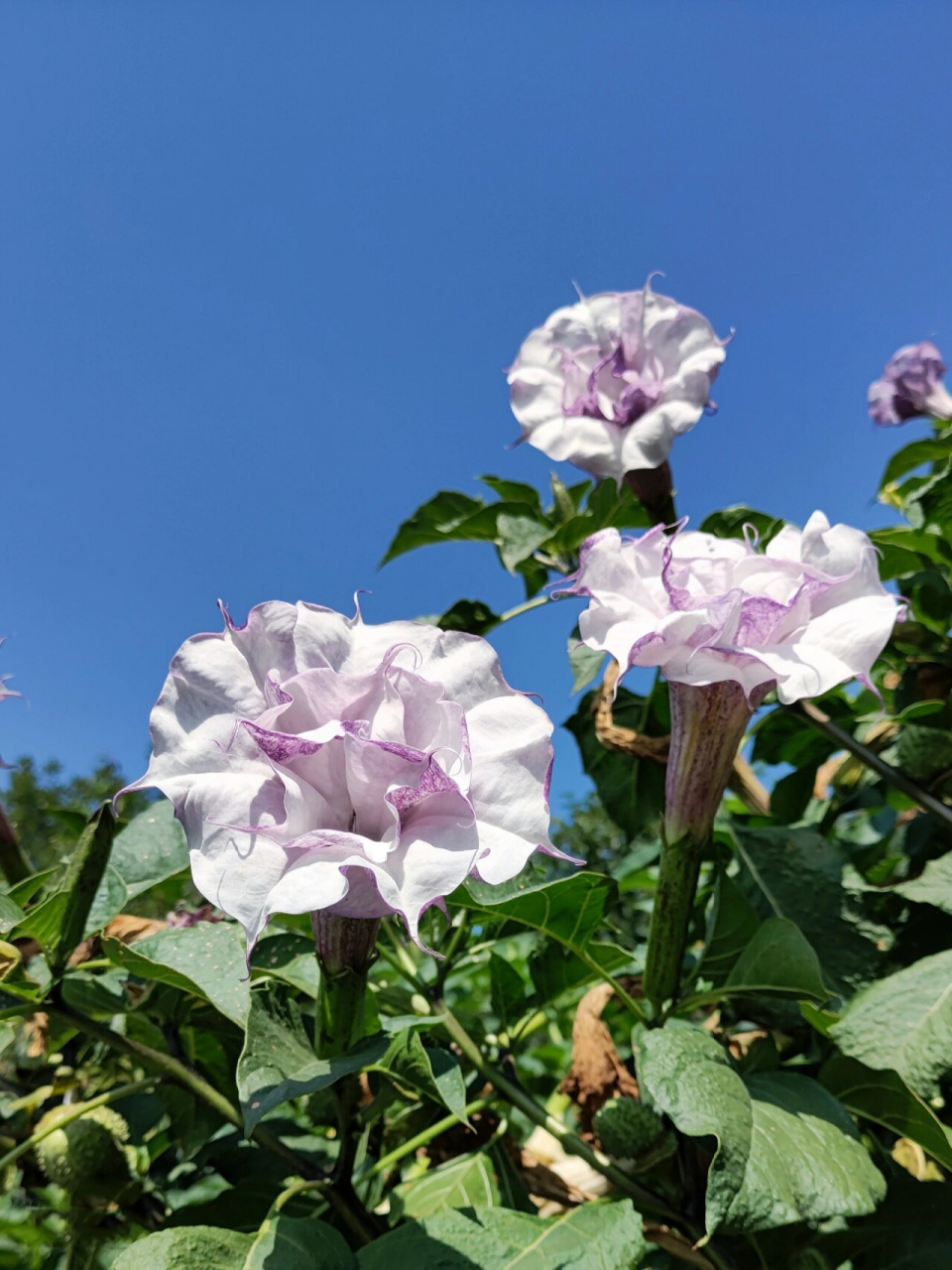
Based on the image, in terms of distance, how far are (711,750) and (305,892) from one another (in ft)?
1.79

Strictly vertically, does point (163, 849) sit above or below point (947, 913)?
above

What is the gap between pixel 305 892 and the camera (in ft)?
2.05

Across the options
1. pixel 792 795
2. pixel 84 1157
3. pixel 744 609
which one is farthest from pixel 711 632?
pixel 84 1157

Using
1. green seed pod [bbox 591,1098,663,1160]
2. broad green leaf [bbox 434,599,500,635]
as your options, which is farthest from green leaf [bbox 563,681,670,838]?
green seed pod [bbox 591,1098,663,1160]

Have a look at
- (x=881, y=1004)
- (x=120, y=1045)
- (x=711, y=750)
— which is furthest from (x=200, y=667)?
(x=881, y=1004)

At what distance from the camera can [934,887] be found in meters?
1.15

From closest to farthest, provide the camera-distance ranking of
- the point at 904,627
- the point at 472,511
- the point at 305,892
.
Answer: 1. the point at 305,892
2. the point at 904,627
3. the point at 472,511

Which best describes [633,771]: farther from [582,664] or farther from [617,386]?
[617,386]

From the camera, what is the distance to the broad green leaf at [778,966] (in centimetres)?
93

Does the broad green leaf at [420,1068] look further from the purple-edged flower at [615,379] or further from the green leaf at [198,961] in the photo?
the purple-edged flower at [615,379]

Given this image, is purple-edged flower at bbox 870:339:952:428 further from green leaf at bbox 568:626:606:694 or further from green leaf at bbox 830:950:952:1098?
green leaf at bbox 830:950:952:1098

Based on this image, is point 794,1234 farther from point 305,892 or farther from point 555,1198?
point 305,892

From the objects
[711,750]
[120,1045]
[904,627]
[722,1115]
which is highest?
[904,627]

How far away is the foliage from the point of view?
2.65 ft
